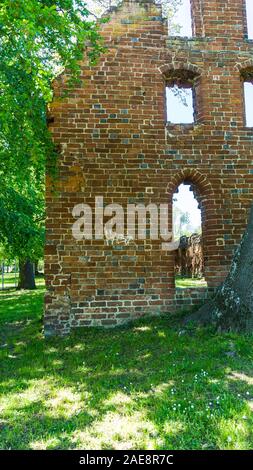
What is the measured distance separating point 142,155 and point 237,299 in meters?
3.54

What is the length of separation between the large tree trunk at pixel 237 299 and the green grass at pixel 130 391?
0.92 ft

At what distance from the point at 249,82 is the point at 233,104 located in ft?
3.66

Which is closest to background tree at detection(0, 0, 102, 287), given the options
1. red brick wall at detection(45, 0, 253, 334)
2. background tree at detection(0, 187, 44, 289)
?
red brick wall at detection(45, 0, 253, 334)

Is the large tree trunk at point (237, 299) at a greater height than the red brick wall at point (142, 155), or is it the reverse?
the red brick wall at point (142, 155)

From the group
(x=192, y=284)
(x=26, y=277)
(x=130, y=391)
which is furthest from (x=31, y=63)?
(x=26, y=277)

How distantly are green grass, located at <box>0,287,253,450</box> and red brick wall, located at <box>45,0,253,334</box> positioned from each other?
96 cm

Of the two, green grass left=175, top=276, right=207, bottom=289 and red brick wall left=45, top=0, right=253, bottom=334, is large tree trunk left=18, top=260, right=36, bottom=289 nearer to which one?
green grass left=175, top=276, right=207, bottom=289

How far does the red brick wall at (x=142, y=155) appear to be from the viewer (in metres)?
7.20

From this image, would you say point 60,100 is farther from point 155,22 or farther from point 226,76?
point 226,76

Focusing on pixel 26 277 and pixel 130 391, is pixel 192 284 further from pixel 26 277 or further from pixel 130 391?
pixel 26 277

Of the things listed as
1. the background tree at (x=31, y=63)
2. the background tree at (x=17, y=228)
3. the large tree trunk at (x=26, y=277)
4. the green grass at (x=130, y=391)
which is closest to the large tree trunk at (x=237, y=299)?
the green grass at (x=130, y=391)

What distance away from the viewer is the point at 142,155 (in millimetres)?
7590

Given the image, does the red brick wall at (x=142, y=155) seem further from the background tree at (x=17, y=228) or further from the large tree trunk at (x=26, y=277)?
the large tree trunk at (x=26, y=277)

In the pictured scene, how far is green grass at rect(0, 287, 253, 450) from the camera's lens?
314 centimetres
